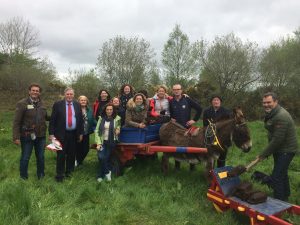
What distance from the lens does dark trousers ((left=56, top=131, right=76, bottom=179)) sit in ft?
24.6

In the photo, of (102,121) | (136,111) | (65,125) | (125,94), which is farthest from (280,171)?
(65,125)

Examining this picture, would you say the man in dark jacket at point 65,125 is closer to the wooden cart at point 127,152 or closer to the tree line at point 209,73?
the wooden cart at point 127,152

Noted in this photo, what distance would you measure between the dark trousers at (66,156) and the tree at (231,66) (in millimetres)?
17200

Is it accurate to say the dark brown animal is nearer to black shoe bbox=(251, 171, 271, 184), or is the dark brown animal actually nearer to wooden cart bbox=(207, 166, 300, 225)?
wooden cart bbox=(207, 166, 300, 225)

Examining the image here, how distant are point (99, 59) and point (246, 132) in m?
19.5

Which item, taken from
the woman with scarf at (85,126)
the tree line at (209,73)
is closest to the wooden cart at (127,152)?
the woman with scarf at (85,126)

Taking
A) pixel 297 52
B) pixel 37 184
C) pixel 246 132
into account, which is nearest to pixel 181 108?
pixel 246 132

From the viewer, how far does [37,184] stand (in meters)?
6.72

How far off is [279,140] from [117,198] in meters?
3.02

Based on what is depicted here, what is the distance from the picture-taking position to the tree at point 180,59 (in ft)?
87.5

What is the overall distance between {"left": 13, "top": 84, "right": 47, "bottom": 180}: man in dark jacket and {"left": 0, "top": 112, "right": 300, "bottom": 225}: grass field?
722mm

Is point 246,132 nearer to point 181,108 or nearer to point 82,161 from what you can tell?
point 181,108

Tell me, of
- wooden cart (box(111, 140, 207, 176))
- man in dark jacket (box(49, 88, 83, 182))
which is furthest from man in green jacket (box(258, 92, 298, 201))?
man in dark jacket (box(49, 88, 83, 182))

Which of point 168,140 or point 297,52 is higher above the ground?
point 297,52
